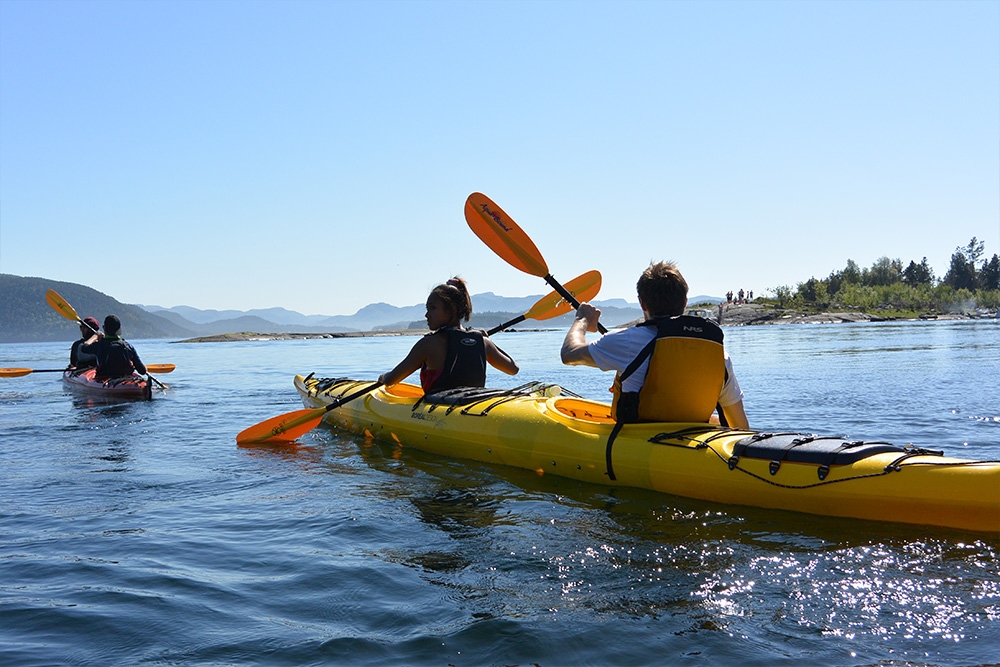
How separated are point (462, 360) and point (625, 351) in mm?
2608

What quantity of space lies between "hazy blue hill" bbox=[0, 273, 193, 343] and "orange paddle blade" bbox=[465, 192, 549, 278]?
159m

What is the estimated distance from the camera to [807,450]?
4.46 meters

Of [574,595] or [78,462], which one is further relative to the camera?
[78,462]

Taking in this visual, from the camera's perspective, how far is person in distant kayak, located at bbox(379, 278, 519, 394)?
6.88m

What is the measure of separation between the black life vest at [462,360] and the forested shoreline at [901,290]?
58.0m

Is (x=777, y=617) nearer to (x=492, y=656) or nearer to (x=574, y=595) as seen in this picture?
(x=574, y=595)

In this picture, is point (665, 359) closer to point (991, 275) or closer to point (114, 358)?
point (114, 358)

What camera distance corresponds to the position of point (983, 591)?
10.9 ft

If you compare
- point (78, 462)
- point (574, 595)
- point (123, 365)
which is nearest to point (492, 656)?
point (574, 595)

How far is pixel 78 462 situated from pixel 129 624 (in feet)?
15.7

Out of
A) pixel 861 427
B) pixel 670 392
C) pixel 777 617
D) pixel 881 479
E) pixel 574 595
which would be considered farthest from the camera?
pixel 861 427

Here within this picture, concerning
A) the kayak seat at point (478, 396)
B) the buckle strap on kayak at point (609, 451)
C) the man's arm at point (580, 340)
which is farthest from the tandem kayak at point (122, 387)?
the buckle strap on kayak at point (609, 451)

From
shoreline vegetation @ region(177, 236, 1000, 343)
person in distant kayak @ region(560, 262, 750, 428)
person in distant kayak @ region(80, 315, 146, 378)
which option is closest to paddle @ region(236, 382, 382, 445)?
person in distant kayak @ region(560, 262, 750, 428)

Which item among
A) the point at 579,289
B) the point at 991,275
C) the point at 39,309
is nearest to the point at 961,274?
the point at 991,275
